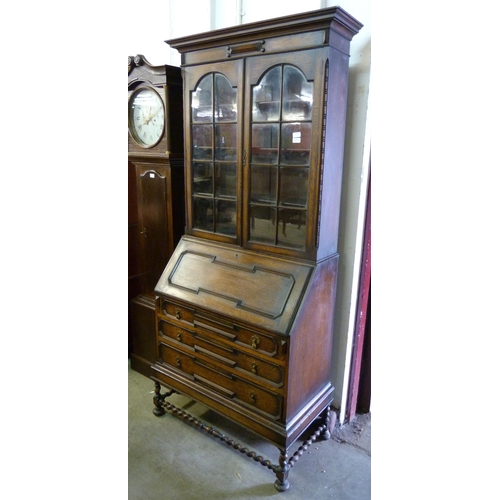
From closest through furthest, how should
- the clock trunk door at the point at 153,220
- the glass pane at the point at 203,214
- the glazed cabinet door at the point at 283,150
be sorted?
the glazed cabinet door at the point at 283,150 < the glass pane at the point at 203,214 < the clock trunk door at the point at 153,220

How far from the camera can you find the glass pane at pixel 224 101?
1.81 meters

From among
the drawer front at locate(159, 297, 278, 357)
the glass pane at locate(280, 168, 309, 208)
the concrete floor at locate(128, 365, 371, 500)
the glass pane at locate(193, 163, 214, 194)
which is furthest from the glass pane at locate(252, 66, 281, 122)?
the concrete floor at locate(128, 365, 371, 500)

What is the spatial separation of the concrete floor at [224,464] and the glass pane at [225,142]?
1.45 meters

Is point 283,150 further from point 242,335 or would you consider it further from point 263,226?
point 242,335

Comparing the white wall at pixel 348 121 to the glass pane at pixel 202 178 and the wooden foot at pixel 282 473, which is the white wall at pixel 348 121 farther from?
the glass pane at pixel 202 178

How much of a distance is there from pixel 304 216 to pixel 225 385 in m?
0.88

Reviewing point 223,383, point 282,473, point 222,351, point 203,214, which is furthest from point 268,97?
point 282,473

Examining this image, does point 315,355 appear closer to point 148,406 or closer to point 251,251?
point 251,251

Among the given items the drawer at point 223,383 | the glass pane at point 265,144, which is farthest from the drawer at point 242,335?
the glass pane at point 265,144

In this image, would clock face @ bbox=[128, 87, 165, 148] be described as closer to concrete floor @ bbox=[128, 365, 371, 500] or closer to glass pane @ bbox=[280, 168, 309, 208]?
glass pane @ bbox=[280, 168, 309, 208]

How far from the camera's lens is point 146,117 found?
2250mm
